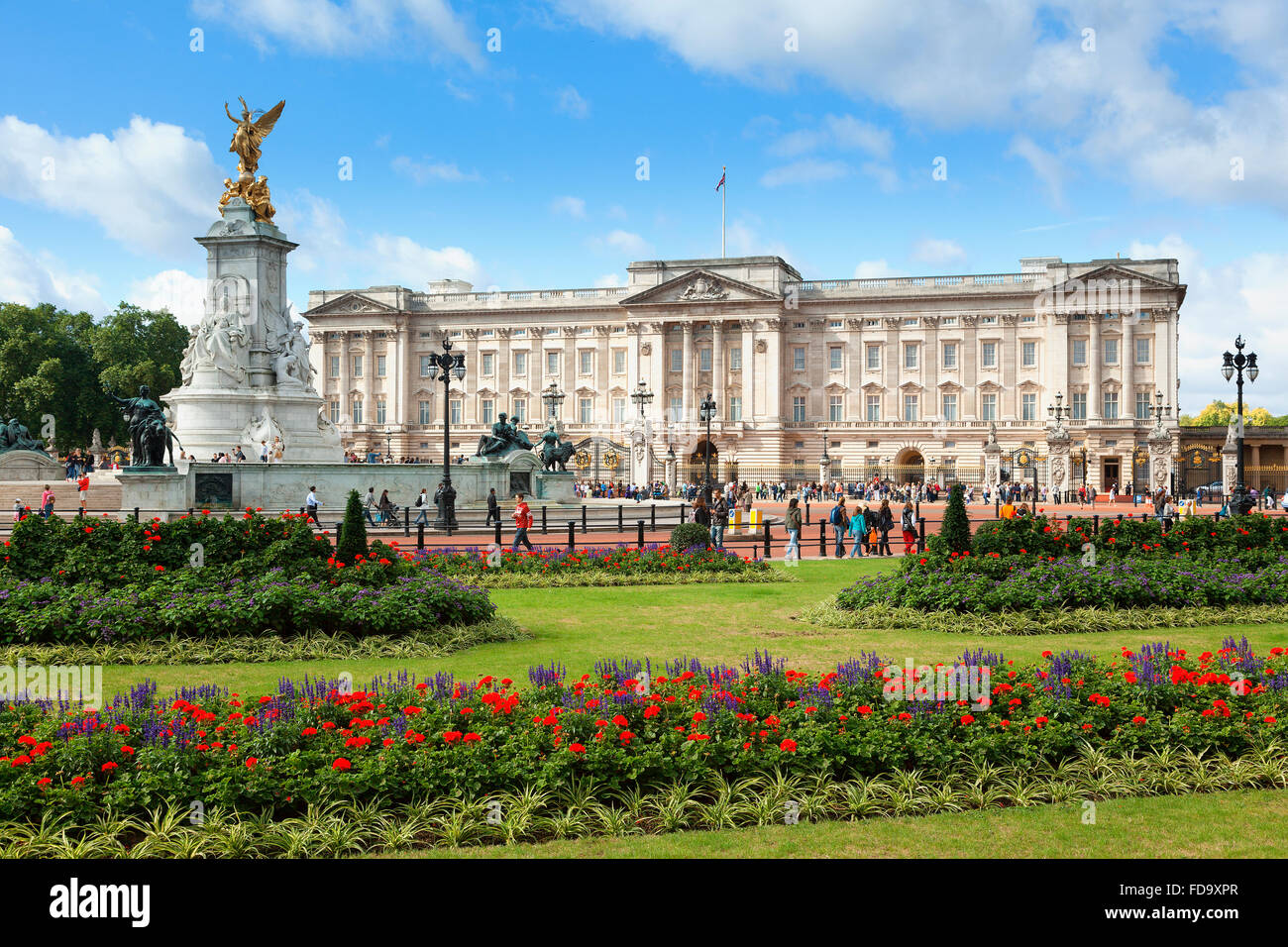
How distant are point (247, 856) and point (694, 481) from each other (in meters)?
78.0

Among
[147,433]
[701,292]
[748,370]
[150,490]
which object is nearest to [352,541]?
[150,490]

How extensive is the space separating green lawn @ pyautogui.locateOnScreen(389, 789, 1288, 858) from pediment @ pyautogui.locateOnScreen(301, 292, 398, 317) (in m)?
93.9

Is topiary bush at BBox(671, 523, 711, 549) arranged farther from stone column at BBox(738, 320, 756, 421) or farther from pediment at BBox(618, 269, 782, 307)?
stone column at BBox(738, 320, 756, 421)

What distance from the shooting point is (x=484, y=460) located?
38.6m

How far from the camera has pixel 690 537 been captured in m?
21.8

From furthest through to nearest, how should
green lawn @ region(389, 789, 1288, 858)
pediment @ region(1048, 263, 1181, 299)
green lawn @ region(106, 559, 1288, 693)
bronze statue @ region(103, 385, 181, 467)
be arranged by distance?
pediment @ region(1048, 263, 1181, 299)
bronze statue @ region(103, 385, 181, 467)
green lawn @ region(106, 559, 1288, 693)
green lawn @ region(389, 789, 1288, 858)

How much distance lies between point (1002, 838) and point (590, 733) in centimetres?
274

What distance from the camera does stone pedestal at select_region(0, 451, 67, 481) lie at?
4325 cm

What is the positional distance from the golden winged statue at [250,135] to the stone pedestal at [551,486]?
14532 mm

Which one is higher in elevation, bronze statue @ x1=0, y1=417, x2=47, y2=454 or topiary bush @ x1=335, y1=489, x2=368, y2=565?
bronze statue @ x1=0, y1=417, x2=47, y2=454

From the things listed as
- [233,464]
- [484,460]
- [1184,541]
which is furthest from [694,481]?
[1184,541]

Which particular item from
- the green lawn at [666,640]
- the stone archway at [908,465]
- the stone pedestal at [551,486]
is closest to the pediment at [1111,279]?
the stone archway at [908,465]

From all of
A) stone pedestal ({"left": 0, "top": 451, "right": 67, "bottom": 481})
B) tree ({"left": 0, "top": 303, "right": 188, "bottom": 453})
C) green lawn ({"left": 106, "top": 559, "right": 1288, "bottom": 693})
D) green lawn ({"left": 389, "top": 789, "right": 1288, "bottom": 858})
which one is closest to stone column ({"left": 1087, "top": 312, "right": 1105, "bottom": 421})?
tree ({"left": 0, "top": 303, "right": 188, "bottom": 453})

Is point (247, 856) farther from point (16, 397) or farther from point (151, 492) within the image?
point (16, 397)
